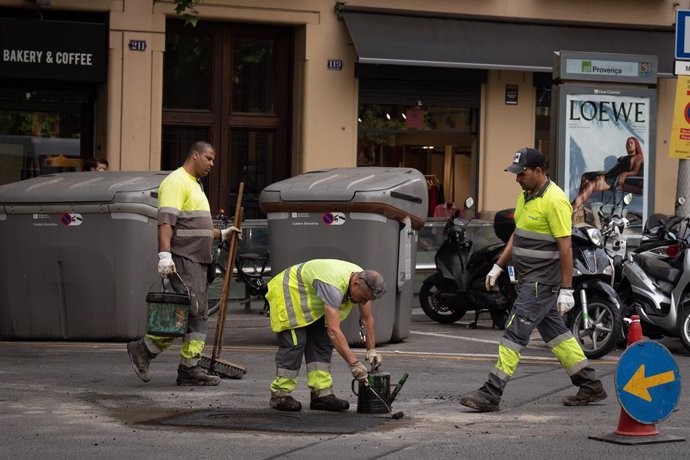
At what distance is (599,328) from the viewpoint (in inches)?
516

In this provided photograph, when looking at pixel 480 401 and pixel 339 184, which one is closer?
→ pixel 480 401

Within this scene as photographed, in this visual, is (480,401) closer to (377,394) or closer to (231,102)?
(377,394)

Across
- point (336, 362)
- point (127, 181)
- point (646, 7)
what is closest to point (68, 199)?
point (127, 181)

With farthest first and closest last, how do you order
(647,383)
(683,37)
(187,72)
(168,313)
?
(187,72) → (683,37) → (168,313) → (647,383)

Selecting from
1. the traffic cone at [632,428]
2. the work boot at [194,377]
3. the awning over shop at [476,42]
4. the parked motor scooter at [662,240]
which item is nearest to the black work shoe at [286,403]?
the work boot at [194,377]

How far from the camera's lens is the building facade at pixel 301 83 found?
19.8m

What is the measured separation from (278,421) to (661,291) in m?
5.68

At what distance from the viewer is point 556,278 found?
33.1 feet

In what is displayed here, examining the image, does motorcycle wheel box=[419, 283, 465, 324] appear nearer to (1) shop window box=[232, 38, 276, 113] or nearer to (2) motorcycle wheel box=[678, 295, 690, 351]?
(2) motorcycle wheel box=[678, 295, 690, 351]

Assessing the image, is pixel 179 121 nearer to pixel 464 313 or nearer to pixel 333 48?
pixel 333 48

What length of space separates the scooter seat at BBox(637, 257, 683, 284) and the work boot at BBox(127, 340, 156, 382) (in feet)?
17.5

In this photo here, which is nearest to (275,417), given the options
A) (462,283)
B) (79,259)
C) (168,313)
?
(168,313)

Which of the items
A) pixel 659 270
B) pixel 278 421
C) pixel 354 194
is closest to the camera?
pixel 278 421

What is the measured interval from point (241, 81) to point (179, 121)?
1.10m
